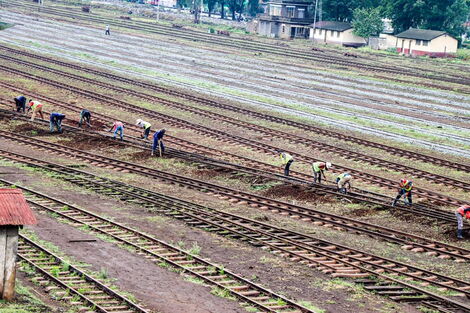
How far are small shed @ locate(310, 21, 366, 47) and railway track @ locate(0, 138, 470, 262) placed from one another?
76421 millimetres

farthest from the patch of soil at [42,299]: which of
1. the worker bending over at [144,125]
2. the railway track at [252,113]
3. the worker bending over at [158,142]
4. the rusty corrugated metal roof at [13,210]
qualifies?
the railway track at [252,113]

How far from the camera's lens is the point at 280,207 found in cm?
2644

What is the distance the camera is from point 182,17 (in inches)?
5389

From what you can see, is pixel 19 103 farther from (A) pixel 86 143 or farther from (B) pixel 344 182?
(B) pixel 344 182

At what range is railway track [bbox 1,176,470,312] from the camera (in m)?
18.8

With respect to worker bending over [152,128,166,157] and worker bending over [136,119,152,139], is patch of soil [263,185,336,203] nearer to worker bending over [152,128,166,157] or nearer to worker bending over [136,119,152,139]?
worker bending over [152,128,166,157]

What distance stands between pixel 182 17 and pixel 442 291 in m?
122

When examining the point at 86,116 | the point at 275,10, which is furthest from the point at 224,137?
the point at 275,10

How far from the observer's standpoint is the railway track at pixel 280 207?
22.5 meters

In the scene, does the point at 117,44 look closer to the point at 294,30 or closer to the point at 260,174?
the point at 294,30

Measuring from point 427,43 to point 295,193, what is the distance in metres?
71.3

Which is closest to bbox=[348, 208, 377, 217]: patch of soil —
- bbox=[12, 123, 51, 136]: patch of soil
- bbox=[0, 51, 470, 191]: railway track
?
bbox=[0, 51, 470, 191]: railway track

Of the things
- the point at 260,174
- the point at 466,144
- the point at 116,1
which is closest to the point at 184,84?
the point at 466,144

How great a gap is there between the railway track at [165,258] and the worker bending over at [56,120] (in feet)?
36.9
